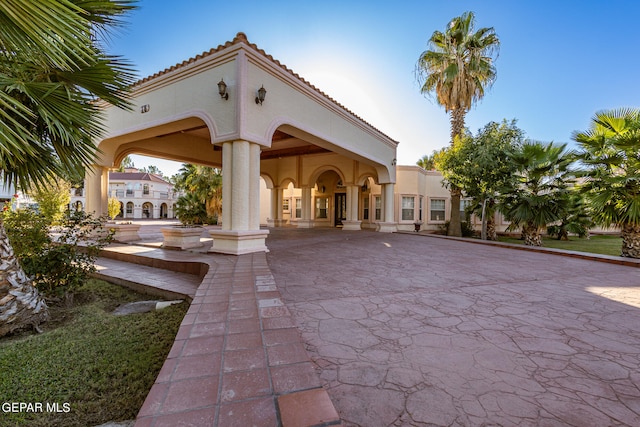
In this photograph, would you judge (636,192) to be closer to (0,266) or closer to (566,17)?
(566,17)

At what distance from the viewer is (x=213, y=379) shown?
1624mm

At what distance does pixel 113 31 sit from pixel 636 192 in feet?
42.1

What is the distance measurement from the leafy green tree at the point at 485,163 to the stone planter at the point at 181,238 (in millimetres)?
11926

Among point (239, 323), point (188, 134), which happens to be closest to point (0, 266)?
point (239, 323)

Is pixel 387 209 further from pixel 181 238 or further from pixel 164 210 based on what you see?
pixel 164 210

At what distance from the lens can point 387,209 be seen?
1540cm

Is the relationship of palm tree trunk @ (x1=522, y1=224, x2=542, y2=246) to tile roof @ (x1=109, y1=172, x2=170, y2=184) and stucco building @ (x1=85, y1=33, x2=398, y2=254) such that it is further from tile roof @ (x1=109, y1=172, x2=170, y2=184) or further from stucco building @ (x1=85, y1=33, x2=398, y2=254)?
tile roof @ (x1=109, y1=172, x2=170, y2=184)

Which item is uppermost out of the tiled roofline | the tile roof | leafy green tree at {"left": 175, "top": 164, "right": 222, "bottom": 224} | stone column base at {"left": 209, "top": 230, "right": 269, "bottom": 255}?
the tile roof

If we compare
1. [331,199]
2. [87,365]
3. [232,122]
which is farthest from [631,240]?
[331,199]

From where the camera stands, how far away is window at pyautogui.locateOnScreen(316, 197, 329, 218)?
20.5m

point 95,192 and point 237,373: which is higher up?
point 95,192

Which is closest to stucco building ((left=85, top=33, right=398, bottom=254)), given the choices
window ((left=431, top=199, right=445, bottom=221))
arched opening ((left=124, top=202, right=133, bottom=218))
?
window ((left=431, top=199, right=445, bottom=221))

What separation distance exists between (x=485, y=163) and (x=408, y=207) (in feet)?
21.5

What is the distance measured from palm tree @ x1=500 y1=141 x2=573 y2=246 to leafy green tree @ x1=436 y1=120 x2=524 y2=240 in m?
0.74
